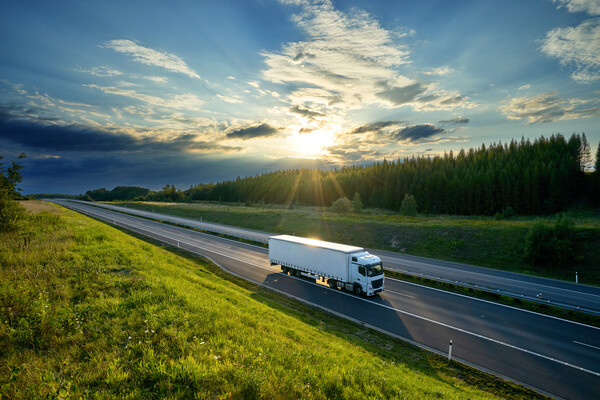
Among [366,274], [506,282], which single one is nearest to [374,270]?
[366,274]

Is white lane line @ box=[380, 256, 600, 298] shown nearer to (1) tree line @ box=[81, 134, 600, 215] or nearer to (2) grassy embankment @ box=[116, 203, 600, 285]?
(2) grassy embankment @ box=[116, 203, 600, 285]

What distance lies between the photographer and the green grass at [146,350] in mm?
5887

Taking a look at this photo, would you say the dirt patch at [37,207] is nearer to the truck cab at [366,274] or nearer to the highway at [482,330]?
the highway at [482,330]

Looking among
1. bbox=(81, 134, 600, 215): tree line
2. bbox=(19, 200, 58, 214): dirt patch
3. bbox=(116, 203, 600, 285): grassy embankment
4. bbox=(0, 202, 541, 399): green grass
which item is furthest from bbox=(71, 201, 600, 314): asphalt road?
bbox=(81, 134, 600, 215): tree line

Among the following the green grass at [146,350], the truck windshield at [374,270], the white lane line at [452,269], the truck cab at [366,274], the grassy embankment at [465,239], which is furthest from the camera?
the grassy embankment at [465,239]

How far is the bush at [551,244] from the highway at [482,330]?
52.1ft

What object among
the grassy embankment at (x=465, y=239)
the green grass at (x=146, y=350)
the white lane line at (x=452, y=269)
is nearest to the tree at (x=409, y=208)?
the grassy embankment at (x=465, y=239)

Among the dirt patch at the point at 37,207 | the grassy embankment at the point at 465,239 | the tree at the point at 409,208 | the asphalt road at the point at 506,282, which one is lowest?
the asphalt road at the point at 506,282

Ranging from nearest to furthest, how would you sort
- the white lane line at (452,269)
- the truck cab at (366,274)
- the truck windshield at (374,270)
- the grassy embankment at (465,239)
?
the truck cab at (366,274) → the truck windshield at (374,270) → the white lane line at (452,269) → the grassy embankment at (465,239)

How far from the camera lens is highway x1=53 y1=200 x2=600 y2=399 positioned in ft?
46.3

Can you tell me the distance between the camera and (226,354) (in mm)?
7305

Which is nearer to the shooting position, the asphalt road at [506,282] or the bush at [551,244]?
the asphalt road at [506,282]

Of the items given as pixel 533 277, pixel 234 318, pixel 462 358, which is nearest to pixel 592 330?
pixel 462 358

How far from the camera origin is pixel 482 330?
18391mm
